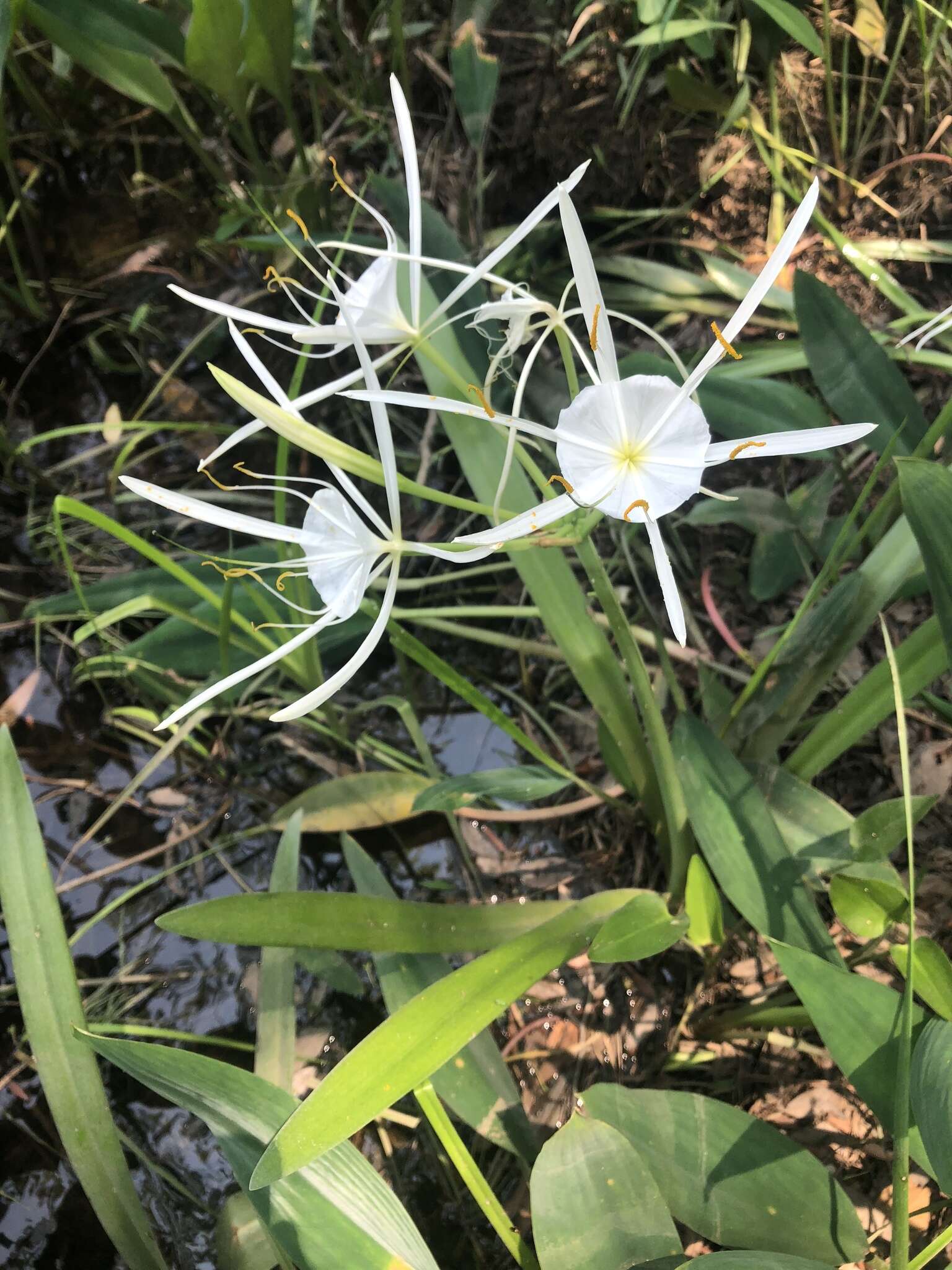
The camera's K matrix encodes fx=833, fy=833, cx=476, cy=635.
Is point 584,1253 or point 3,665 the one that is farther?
point 3,665

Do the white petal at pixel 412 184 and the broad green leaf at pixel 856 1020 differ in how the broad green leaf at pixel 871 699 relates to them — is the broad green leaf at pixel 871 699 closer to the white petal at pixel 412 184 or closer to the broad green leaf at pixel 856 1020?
the broad green leaf at pixel 856 1020

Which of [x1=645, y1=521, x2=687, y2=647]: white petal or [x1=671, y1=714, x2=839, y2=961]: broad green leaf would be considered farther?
[x1=671, y1=714, x2=839, y2=961]: broad green leaf

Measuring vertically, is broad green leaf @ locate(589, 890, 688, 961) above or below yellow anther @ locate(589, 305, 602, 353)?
below

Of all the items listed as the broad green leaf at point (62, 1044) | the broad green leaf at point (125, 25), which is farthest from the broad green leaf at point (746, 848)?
the broad green leaf at point (125, 25)

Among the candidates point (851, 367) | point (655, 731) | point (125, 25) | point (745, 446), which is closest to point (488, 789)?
point (655, 731)

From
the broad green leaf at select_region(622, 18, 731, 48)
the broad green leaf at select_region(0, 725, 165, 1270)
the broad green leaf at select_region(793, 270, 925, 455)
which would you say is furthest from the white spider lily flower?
the broad green leaf at select_region(0, 725, 165, 1270)

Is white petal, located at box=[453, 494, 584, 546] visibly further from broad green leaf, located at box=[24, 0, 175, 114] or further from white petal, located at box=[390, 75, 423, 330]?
broad green leaf, located at box=[24, 0, 175, 114]

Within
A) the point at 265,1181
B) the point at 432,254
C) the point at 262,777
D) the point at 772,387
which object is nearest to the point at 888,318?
the point at 772,387

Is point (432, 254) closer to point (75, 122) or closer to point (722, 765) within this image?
point (722, 765)
